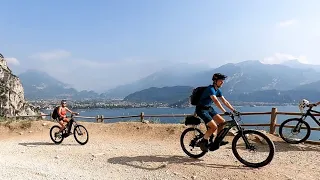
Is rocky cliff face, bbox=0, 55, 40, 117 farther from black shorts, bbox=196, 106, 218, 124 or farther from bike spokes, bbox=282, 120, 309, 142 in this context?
black shorts, bbox=196, 106, 218, 124

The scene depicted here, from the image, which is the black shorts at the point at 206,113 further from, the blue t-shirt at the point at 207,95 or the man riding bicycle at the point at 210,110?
the blue t-shirt at the point at 207,95

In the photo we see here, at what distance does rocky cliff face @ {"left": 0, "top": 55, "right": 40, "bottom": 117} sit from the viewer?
66.6m

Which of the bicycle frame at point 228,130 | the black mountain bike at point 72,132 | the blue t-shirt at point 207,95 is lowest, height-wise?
the black mountain bike at point 72,132

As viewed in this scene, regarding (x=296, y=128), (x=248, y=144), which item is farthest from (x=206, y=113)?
(x=296, y=128)

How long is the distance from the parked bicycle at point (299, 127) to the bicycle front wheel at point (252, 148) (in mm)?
3630

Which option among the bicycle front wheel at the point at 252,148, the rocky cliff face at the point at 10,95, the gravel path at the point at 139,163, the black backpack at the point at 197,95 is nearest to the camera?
the gravel path at the point at 139,163

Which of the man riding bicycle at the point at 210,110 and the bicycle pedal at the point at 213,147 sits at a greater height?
the man riding bicycle at the point at 210,110

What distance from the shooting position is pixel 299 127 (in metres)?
10.6

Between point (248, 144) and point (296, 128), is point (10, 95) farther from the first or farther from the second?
point (248, 144)

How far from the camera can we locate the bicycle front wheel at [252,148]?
7529 mm

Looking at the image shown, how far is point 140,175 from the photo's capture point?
23.9 feet

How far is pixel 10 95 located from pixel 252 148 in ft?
240

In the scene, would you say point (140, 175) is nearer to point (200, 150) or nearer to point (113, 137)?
point (200, 150)

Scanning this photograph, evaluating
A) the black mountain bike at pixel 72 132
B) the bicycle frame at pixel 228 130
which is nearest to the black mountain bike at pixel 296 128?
the bicycle frame at pixel 228 130
